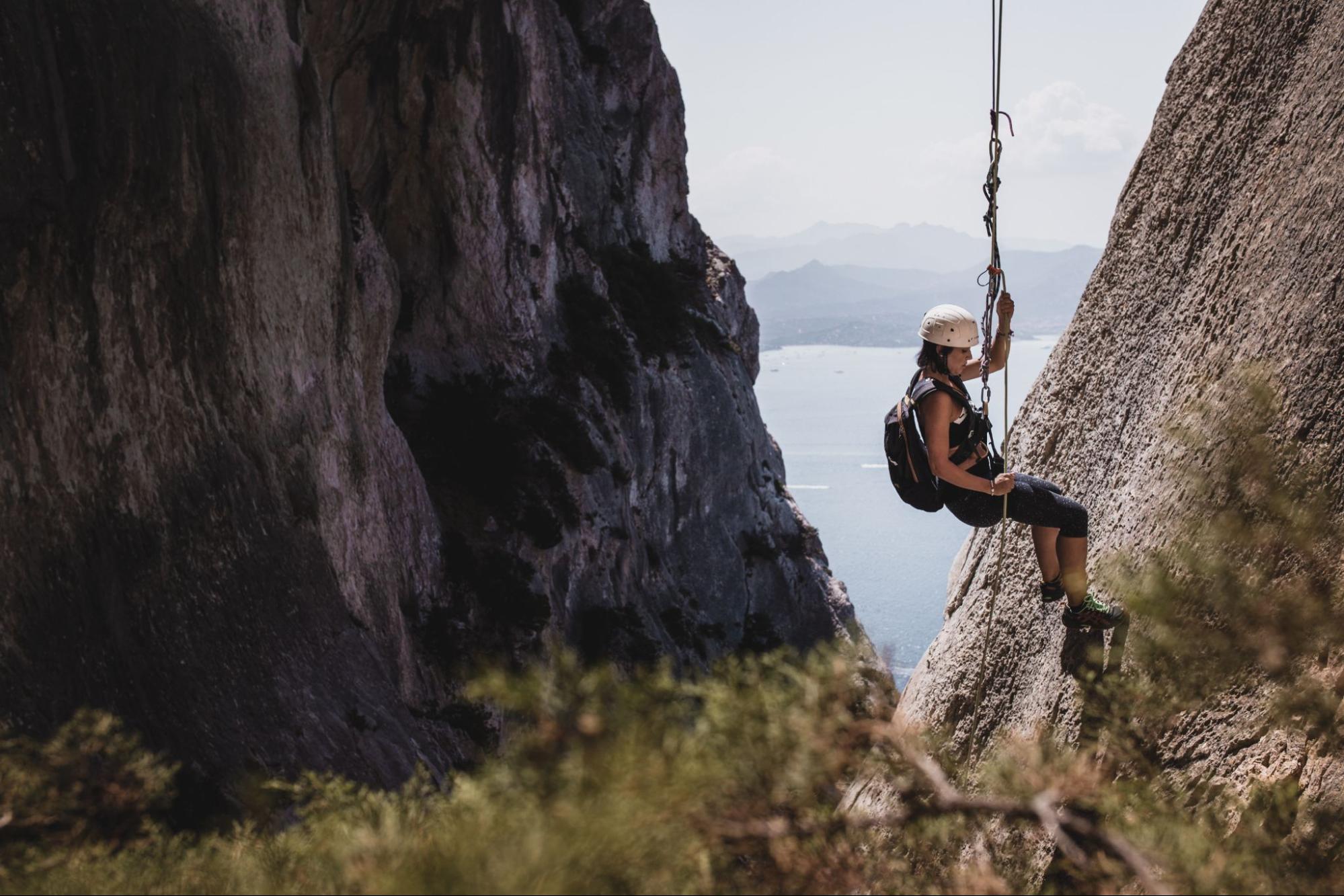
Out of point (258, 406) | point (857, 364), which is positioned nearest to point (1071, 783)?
point (258, 406)

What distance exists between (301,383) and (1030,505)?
21.7 ft

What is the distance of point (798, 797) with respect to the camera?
2.66 metres

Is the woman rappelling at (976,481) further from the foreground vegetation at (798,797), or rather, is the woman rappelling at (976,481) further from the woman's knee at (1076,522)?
the foreground vegetation at (798,797)

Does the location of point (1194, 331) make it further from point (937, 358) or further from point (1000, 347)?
point (937, 358)

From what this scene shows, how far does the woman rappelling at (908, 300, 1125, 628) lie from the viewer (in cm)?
454

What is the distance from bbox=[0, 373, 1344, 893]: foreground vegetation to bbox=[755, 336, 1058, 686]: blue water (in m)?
1.28

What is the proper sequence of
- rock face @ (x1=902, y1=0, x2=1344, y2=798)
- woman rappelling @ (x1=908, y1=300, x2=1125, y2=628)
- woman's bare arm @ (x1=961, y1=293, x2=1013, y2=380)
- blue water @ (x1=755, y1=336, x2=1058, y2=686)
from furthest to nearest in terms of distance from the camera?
blue water @ (x1=755, y1=336, x2=1058, y2=686)
woman's bare arm @ (x1=961, y1=293, x2=1013, y2=380)
woman rappelling @ (x1=908, y1=300, x2=1125, y2=628)
rock face @ (x1=902, y1=0, x2=1344, y2=798)

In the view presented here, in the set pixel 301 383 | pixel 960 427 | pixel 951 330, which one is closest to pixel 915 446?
pixel 960 427

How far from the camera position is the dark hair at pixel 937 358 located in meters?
4.70

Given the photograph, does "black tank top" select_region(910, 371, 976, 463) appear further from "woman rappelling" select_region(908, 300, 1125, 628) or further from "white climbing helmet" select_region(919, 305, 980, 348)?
"white climbing helmet" select_region(919, 305, 980, 348)

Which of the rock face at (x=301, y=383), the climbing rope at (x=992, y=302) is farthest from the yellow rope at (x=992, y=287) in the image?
the rock face at (x=301, y=383)

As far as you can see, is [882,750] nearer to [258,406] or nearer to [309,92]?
[258,406]

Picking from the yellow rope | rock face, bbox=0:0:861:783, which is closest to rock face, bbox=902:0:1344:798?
the yellow rope

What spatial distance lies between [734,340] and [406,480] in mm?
22692
